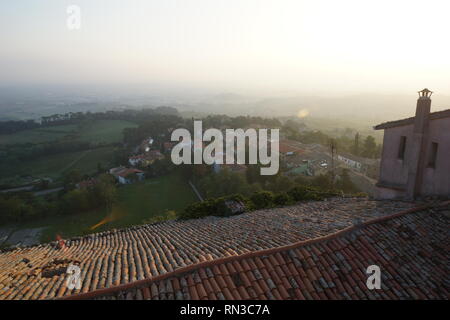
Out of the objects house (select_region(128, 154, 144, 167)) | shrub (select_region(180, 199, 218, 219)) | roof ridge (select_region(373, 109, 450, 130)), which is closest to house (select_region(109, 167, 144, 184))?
house (select_region(128, 154, 144, 167))

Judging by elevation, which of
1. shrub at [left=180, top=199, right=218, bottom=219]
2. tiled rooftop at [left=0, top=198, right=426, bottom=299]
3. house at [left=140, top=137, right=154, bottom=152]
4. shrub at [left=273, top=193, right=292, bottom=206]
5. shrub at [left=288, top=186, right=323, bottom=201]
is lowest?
house at [left=140, top=137, right=154, bottom=152]

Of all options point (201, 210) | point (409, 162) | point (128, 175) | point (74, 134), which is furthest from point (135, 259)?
point (74, 134)

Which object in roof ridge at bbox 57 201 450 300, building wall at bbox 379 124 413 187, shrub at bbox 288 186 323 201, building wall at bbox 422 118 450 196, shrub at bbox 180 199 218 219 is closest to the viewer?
roof ridge at bbox 57 201 450 300

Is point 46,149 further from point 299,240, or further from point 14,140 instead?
point 299,240

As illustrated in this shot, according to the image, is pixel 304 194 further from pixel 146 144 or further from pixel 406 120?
pixel 146 144

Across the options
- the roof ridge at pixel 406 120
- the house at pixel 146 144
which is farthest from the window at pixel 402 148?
the house at pixel 146 144

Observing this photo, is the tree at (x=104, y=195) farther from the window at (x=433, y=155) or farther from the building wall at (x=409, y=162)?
the window at (x=433, y=155)

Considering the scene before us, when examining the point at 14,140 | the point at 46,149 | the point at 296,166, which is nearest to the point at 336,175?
the point at 296,166

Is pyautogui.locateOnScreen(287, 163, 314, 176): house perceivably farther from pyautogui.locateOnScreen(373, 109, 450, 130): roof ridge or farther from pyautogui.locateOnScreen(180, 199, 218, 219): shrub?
pyautogui.locateOnScreen(373, 109, 450, 130): roof ridge
